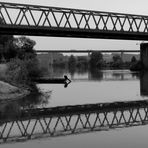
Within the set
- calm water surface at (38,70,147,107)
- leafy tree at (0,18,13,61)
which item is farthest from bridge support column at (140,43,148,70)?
calm water surface at (38,70,147,107)

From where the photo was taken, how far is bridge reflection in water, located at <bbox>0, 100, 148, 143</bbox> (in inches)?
731

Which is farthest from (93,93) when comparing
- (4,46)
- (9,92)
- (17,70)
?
(4,46)

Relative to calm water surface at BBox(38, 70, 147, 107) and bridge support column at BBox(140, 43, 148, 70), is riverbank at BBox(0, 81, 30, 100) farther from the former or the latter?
bridge support column at BBox(140, 43, 148, 70)

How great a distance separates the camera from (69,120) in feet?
72.9

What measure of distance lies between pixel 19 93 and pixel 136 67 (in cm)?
8363

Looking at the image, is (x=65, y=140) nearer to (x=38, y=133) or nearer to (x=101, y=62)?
(x=38, y=133)

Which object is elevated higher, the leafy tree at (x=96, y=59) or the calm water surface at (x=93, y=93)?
the leafy tree at (x=96, y=59)

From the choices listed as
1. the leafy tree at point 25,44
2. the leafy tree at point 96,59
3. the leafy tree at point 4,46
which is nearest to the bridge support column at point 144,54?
the leafy tree at point 25,44

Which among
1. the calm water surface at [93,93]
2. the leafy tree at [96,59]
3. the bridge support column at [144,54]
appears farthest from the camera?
the leafy tree at [96,59]

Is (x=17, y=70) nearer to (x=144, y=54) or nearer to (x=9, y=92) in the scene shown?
(x=9, y=92)

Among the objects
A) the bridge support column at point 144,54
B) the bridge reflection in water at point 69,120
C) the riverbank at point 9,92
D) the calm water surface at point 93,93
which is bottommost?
the calm water surface at point 93,93

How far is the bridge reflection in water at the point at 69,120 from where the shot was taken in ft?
61.0

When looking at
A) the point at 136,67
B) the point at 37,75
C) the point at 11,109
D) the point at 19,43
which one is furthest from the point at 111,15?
the point at 136,67

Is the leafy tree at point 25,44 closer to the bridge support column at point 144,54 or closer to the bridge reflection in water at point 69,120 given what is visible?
the bridge support column at point 144,54
